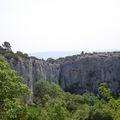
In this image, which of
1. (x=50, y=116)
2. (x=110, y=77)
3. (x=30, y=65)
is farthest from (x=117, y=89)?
(x=50, y=116)

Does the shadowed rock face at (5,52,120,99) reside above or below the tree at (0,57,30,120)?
below

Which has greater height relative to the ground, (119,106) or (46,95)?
(119,106)

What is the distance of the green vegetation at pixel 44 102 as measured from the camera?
15.9 meters

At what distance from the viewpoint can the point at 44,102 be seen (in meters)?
67.6

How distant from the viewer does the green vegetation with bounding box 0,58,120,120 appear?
52.2 feet

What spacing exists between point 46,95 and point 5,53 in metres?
14.7

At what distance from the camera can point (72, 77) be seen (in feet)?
330

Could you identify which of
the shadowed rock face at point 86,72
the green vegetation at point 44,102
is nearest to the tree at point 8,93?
the green vegetation at point 44,102

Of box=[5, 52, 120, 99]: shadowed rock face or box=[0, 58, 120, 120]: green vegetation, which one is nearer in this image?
box=[0, 58, 120, 120]: green vegetation

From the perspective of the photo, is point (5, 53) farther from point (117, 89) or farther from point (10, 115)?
point (10, 115)

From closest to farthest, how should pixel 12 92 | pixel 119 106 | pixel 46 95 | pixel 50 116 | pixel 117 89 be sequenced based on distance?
1. pixel 119 106
2. pixel 12 92
3. pixel 50 116
4. pixel 46 95
5. pixel 117 89

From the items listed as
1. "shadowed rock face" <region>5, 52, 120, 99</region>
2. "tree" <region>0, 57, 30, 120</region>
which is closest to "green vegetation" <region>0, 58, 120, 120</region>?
"tree" <region>0, 57, 30, 120</region>

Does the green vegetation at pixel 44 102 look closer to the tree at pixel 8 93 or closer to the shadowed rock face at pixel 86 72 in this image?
the tree at pixel 8 93

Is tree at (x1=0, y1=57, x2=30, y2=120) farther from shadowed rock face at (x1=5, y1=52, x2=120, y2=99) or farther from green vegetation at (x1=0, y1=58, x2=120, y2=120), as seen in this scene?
shadowed rock face at (x1=5, y1=52, x2=120, y2=99)
